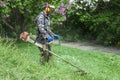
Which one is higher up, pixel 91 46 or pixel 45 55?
pixel 45 55

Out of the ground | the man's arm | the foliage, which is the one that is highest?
the man's arm

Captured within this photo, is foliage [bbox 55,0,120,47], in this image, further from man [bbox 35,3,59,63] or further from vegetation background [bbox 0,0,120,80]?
man [bbox 35,3,59,63]

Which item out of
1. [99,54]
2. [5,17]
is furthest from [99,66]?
[5,17]

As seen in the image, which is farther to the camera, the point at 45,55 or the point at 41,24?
the point at 45,55

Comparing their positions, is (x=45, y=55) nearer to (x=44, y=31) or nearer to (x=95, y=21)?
(x=44, y=31)

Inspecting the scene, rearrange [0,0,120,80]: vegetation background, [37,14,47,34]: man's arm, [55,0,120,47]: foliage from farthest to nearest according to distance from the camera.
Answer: [55,0,120,47]: foliage → [37,14,47,34]: man's arm → [0,0,120,80]: vegetation background

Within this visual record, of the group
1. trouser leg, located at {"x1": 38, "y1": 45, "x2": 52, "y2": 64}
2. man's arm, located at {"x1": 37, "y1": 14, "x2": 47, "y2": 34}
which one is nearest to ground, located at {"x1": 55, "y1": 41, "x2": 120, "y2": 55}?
trouser leg, located at {"x1": 38, "y1": 45, "x2": 52, "y2": 64}

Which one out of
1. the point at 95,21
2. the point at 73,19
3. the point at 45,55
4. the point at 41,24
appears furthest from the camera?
the point at 73,19

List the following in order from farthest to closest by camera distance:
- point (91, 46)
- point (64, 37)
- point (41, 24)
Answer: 1. point (64, 37)
2. point (91, 46)
3. point (41, 24)

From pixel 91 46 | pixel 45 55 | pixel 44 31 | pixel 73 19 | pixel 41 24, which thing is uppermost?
pixel 41 24

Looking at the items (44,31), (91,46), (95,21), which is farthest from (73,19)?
(44,31)

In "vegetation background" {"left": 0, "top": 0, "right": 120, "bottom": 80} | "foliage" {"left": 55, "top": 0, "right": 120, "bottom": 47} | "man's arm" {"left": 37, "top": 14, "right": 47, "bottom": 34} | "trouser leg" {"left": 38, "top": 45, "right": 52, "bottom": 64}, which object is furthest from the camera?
"foliage" {"left": 55, "top": 0, "right": 120, "bottom": 47}

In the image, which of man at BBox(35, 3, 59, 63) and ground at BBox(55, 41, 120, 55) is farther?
ground at BBox(55, 41, 120, 55)

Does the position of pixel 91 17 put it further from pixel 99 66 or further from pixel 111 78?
pixel 111 78
